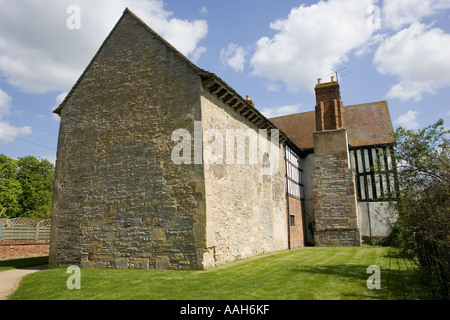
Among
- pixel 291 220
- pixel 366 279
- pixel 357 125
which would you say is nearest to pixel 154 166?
pixel 366 279

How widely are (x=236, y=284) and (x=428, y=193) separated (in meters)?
4.39

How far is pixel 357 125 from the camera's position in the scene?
21203 millimetres

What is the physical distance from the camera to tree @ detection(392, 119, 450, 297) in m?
5.76

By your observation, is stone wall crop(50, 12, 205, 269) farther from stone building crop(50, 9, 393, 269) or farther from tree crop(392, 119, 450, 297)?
tree crop(392, 119, 450, 297)

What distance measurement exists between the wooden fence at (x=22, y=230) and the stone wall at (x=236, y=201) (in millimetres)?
12767

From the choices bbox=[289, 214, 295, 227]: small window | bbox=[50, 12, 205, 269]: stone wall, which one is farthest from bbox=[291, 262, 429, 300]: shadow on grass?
bbox=[289, 214, 295, 227]: small window

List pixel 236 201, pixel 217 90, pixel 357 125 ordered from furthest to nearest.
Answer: pixel 357 125 → pixel 236 201 → pixel 217 90

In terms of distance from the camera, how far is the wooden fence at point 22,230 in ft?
53.1

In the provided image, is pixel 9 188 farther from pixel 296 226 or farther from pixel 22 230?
pixel 296 226

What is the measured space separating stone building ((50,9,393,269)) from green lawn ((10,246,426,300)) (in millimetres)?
1074

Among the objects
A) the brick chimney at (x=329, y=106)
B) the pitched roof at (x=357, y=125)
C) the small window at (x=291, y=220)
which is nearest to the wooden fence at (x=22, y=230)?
the small window at (x=291, y=220)

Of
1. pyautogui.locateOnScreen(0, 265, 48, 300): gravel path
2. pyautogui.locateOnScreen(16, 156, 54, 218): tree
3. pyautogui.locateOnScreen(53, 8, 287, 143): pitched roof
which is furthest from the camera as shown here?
pyautogui.locateOnScreen(16, 156, 54, 218): tree
